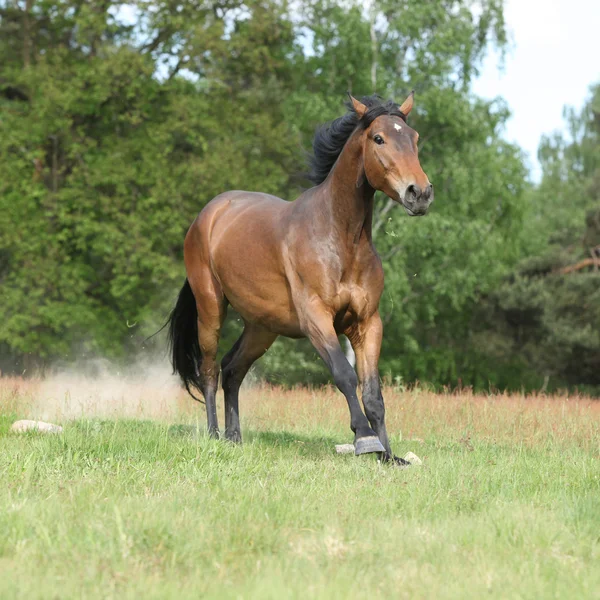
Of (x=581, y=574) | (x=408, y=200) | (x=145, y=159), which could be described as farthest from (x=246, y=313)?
(x=145, y=159)

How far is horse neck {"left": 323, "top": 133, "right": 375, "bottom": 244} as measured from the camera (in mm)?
6926

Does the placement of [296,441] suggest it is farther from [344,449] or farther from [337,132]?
[337,132]

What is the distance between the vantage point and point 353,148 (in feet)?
22.8

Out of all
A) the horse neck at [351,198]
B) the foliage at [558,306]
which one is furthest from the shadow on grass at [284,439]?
the foliage at [558,306]

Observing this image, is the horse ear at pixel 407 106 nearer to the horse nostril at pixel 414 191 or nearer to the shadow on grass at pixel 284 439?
the horse nostril at pixel 414 191

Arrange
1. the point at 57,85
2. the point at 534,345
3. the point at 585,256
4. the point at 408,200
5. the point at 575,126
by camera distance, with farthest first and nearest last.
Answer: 1. the point at 575,126
2. the point at 534,345
3. the point at 585,256
4. the point at 57,85
5. the point at 408,200

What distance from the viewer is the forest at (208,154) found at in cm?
2338

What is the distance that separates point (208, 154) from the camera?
934 inches

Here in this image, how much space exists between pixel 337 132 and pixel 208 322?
2.52m

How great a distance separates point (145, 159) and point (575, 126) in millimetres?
33614

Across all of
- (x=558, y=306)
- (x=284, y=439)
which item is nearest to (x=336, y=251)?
(x=284, y=439)

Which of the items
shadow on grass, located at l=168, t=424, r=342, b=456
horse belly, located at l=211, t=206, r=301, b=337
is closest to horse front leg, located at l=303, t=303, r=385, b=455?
horse belly, located at l=211, t=206, r=301, b=337

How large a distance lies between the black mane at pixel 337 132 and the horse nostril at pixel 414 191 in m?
0.81

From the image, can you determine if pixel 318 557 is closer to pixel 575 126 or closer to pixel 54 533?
pixel 54 533
